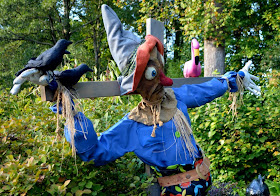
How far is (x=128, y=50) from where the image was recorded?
1794 millimetres

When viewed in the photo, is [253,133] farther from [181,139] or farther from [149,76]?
[149,76]

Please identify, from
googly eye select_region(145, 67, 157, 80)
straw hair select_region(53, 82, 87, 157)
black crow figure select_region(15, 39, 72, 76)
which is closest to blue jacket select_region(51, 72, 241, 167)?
straw hair select_region(53, 82, 87, 157)

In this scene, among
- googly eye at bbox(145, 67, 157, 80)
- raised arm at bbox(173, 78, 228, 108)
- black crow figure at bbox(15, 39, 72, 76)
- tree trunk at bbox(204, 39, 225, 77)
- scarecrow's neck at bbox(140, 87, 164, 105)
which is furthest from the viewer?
tree trunk at bbox(204, 39, 225, 77)

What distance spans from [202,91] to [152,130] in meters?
0.53

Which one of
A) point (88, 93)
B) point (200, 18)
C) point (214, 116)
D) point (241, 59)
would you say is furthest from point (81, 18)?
point (88, 93)

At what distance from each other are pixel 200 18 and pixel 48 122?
570 centimetres

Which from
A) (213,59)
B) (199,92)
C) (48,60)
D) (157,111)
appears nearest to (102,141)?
(157,111)

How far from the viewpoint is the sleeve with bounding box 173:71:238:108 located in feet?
6.93

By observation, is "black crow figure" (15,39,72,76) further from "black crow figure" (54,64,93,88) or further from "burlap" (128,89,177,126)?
"burlap" (128,89,177,126)

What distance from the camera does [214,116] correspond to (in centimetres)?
344

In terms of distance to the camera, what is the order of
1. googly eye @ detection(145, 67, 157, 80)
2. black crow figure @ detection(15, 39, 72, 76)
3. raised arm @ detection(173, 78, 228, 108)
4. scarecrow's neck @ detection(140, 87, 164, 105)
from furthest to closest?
raised arm @ detection(173, 78, 228, 108) < scarecrow's neck @ detection(140, 87, 164, 105) < googly eye @ detection(145, 67, 157, 80) < black crow figure @ detection(15, 39, 72, 76)

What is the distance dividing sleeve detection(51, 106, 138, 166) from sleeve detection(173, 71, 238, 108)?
0.43m

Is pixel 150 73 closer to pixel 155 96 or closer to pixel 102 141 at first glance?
pixel 155 96

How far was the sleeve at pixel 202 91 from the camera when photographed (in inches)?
83.1
